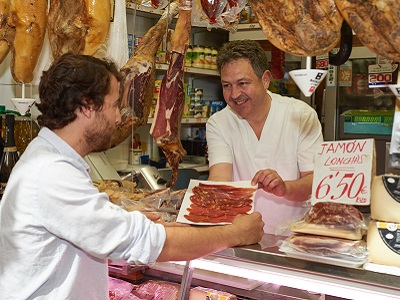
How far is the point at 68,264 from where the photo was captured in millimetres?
1811

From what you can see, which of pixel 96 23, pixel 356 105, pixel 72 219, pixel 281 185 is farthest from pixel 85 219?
pixel 356 105

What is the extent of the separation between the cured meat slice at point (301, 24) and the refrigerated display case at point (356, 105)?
3.44 m

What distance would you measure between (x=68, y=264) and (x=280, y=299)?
789 millimetres

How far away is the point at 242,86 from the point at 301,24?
1427mm

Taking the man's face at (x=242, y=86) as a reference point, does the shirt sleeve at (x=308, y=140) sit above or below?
below

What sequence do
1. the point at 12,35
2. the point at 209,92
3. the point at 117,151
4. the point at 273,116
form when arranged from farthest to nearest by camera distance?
the point at 209,92 → the point at 117,151 → the point at 273,116 → the point at 12,35

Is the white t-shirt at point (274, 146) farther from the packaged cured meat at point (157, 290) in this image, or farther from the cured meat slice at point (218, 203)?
the packaged cured meat at point (157, 290)

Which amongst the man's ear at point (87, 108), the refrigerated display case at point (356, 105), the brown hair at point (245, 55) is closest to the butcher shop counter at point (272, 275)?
the man's ear at point (87, 108)

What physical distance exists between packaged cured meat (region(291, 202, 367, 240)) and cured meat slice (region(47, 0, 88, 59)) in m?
1.58

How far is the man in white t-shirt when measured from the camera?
121 inches

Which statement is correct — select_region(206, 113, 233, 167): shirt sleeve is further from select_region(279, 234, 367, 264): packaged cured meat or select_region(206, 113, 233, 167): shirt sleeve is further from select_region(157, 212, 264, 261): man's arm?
select_region(279, 234, 367, 264): packaged cured meat

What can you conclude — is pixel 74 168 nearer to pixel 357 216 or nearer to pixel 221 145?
pixel 357 216

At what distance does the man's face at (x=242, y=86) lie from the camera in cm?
305

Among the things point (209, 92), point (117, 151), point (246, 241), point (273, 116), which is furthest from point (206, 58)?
point (246, 241)
